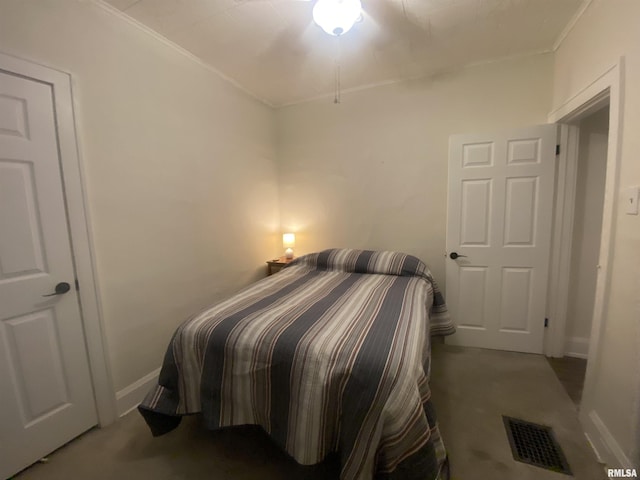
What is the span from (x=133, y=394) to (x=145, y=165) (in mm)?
1573

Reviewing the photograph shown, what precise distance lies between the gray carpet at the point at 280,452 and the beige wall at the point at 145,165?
1.28 ft

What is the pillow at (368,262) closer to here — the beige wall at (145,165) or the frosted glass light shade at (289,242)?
the frosted glass light shade at (289,242)

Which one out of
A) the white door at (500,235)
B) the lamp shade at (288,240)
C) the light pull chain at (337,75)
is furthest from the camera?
the lamp shade at (288,240)

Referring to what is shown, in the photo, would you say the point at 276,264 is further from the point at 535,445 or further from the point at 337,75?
the point at 535,445

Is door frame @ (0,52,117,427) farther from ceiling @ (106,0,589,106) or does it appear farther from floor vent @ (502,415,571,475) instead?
floor vent @ (502,415,571,475)

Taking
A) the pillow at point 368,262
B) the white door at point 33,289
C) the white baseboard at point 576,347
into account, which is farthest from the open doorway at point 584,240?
the white door at point 33,289

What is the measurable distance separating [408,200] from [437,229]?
0.41 m

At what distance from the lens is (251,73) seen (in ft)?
8.30

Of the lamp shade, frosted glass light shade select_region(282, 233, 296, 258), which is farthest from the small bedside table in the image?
the lamp shade

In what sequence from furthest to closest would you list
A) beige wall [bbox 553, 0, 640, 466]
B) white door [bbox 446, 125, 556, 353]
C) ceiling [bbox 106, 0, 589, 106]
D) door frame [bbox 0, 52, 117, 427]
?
white door [bbox 446, 125, 556, 353], ceiling [bbox 106, 0, 589, 106], door frame [bbox 0, 52, 117, 427], beige wall [bbox 553, 0, 640, 466]

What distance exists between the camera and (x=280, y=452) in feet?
4.91

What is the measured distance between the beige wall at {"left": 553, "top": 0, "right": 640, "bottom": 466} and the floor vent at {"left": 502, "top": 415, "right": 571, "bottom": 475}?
26 cm

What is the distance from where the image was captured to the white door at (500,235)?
2262 mm

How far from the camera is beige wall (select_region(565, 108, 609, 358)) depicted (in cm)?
217
